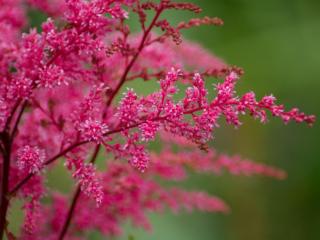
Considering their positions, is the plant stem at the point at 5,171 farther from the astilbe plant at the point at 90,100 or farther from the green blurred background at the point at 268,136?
the green blurred background at the point at 268,136

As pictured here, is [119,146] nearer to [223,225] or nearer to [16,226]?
[16,226]

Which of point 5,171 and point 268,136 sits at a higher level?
point 268,136

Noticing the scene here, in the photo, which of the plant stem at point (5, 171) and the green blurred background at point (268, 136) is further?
the green blurred background at point (268, 136)

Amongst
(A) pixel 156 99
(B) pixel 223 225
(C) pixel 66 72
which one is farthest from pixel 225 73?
(B) pixel 223 225

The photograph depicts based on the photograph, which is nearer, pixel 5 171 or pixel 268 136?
pixel 5 171

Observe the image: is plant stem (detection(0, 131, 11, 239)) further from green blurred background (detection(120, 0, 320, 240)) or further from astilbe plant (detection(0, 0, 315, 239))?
green blurred background (detection(120, 0, 320, 240))

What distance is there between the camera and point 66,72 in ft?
3.07

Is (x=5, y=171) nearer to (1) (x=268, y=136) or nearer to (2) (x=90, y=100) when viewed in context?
(2) (x=90, y=100)

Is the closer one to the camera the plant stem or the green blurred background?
the plant stem

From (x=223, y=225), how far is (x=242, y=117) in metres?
0.55

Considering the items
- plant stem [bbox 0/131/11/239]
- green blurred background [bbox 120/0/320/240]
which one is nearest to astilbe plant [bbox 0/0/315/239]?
plant stem [bbox 0/131/11/239]

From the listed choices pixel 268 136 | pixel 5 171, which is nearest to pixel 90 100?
pixel 5 171

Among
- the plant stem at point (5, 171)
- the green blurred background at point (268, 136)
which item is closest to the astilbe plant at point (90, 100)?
the plant stem at point (5, 171)

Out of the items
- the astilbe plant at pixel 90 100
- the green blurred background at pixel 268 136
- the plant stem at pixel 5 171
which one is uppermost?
the green blurred background at pixel 268 136
